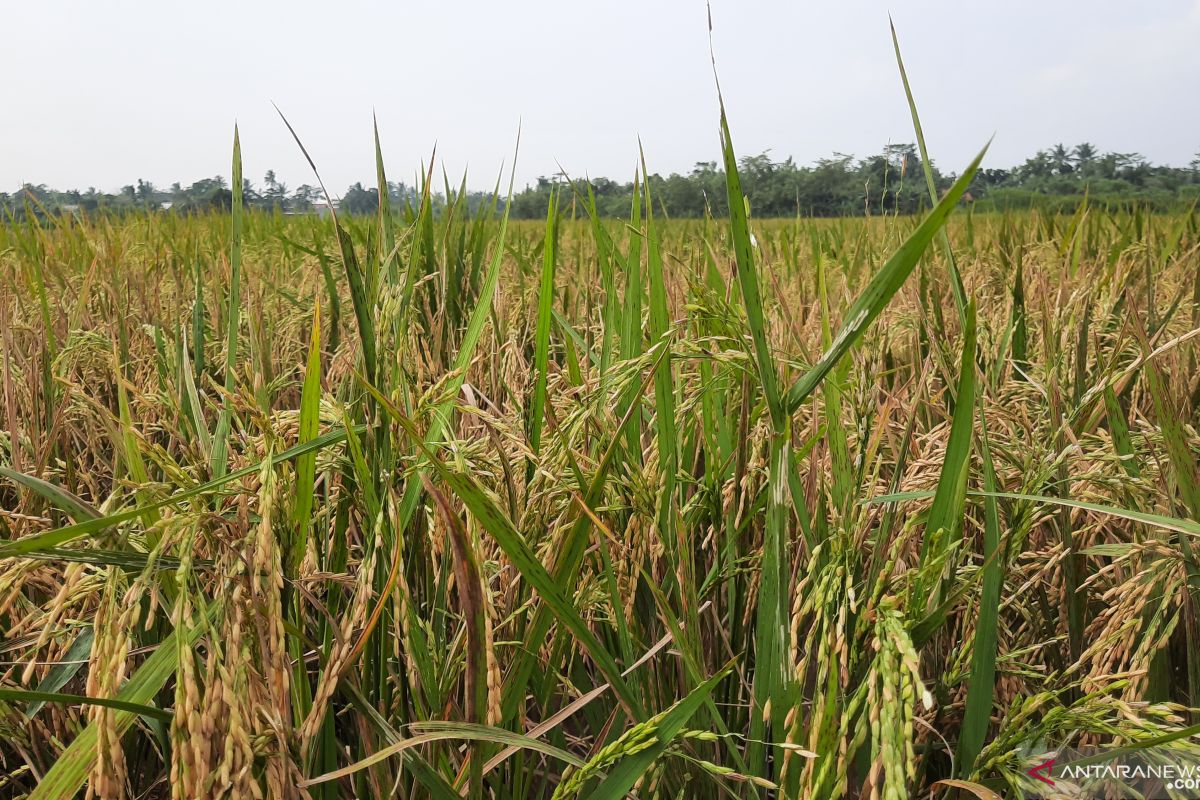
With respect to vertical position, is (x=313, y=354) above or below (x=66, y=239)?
below

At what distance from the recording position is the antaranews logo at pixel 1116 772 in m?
0.55

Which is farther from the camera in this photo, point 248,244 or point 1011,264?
point 248,244

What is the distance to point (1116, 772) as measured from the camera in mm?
649

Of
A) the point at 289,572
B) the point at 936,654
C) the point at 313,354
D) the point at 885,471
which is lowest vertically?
the point at 936,654

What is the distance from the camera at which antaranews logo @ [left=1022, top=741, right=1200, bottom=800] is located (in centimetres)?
55

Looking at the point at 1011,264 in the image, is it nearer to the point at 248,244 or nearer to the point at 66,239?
the point at 248,244

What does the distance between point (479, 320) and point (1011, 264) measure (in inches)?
108

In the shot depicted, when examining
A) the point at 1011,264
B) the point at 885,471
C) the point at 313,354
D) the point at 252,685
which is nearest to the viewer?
the point at 252,685

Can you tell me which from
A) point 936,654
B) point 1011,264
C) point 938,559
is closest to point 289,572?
point 938,559

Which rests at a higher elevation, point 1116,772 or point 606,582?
point 606,582

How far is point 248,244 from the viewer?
3.75 metres

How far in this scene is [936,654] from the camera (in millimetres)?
904

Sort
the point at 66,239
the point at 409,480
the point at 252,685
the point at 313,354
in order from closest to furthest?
the point at 252,685, the point at 313,354, the point at 409,480, the point at 66,239

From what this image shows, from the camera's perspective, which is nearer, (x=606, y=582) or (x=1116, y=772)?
(x=1116, y=772)
